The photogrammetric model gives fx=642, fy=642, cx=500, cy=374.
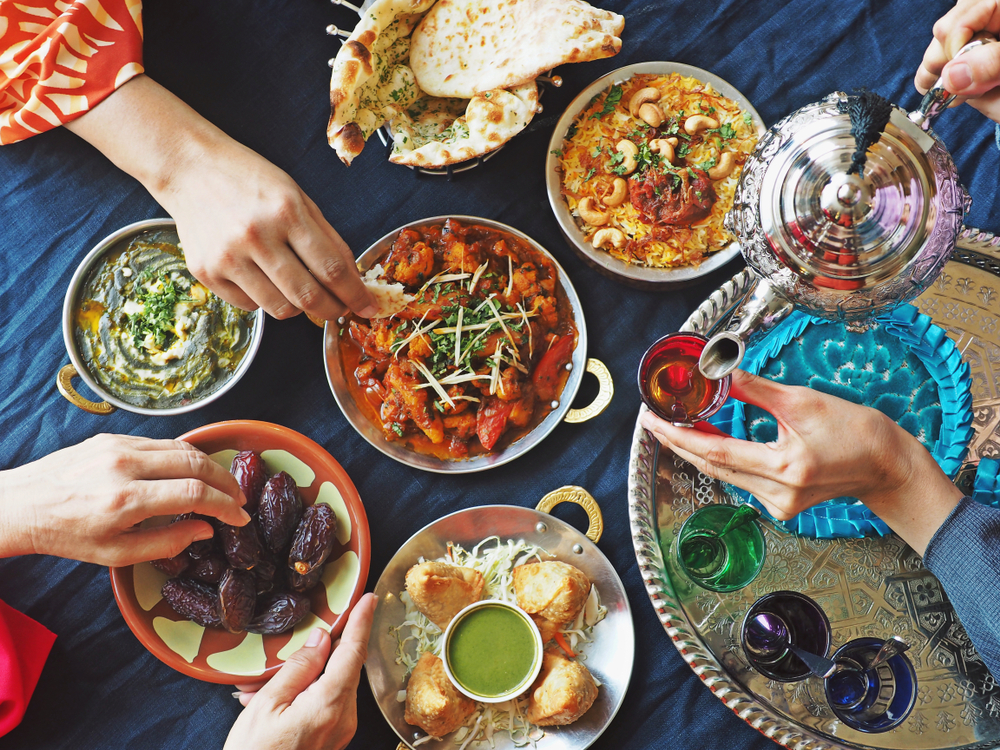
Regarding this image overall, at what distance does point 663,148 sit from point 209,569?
1591 millimetres

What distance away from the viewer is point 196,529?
148 cm

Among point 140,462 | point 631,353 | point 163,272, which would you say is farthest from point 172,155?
point 631,353

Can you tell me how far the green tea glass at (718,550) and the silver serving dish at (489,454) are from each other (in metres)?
0.39

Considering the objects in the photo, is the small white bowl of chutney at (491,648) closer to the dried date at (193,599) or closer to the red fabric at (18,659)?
the dried date at (193,599)

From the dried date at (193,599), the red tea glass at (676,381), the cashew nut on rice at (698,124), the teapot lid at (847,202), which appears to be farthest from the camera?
the cashew nut on rice at (698,124)

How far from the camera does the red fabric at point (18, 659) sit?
5.41 ft

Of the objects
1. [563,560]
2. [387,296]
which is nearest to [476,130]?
[387,296]

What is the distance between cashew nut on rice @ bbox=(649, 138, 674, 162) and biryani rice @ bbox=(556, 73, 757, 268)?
0.10 ft

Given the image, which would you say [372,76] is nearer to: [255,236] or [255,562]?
[255,236]

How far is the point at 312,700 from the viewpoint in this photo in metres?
1.45

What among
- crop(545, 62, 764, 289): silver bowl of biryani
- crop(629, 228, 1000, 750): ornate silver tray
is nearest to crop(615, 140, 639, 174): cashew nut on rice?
crop(545, 62, 764, 289): silver bowl of biryani

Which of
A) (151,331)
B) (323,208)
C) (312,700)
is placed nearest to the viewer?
(312,700)

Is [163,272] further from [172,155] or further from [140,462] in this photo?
[140,462]

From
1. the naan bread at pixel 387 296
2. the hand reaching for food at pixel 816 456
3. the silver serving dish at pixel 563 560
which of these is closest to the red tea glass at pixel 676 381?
the hand reaching for food at pixel 816 456
